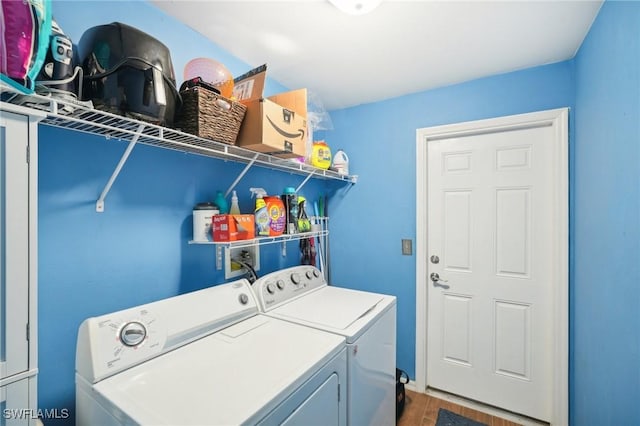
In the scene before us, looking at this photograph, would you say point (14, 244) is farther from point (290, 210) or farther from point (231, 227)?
point (290, 210)

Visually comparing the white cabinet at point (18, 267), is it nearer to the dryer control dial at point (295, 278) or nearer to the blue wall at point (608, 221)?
the dryer control dial at point (295, 278)

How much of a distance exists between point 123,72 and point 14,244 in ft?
1.91

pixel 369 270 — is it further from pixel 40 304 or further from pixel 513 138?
pixel 40 304

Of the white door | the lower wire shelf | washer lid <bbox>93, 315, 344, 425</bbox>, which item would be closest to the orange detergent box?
the lower wire shelf

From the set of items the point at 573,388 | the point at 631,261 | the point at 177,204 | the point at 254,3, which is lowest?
the point at 573,388

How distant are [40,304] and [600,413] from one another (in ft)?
7.83

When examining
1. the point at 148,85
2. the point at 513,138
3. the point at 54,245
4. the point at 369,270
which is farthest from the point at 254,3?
the point at 369,270

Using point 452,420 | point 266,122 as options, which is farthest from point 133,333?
point 452,420

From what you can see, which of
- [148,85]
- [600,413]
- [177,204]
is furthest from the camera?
[177,204]

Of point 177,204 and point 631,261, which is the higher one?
point 177,204

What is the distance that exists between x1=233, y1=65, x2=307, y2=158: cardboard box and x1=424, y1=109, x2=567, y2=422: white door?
1240 millimetres

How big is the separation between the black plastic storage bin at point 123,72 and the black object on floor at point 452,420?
2.47 metres

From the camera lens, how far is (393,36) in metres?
1.56

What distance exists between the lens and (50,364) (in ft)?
3.31
